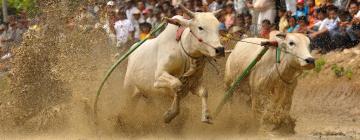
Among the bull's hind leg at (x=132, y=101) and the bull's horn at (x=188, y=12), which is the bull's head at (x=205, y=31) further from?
the bull's hind leg at (x=132, y=101)

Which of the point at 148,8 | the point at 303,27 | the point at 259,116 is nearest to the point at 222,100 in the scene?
the point at 259,116

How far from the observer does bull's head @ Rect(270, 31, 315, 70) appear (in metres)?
12.9

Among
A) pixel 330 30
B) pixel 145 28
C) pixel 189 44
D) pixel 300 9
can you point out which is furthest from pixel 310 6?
pixel 189 44

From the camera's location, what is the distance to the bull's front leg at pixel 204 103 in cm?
1258

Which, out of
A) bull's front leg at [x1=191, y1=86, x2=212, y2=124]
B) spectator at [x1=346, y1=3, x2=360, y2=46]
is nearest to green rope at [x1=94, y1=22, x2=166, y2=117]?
bull's front leg at [x1=191, y1=86, x2=212, y2=124]

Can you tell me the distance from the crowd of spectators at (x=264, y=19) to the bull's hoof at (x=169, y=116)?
104 inches

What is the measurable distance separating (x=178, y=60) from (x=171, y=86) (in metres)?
0.44

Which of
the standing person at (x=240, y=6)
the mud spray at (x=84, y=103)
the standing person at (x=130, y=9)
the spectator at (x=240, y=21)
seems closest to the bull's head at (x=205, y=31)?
the mud spray at (x=84, y=103)

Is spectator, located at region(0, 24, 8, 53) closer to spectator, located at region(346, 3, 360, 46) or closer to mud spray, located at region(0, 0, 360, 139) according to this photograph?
mud spray, located at region(0, 0, 360, 139)

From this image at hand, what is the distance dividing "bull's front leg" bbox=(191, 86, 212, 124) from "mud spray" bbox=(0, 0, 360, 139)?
664mm

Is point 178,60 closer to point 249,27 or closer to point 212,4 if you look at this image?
point 249,27

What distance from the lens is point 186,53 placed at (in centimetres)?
1309

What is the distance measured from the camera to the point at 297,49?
13.1 metres

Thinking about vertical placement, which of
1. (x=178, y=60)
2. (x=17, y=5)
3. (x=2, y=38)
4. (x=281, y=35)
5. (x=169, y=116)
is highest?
(x=281, y=35)
